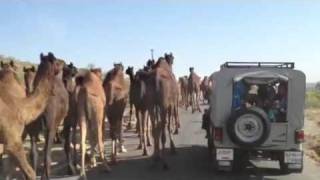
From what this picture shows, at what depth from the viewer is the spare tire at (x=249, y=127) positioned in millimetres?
14188

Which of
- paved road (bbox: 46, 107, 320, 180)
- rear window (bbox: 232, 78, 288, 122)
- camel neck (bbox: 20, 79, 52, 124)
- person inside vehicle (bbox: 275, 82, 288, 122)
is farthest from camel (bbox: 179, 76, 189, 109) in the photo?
camel neck (bbox: 20, 79, 52, 124)

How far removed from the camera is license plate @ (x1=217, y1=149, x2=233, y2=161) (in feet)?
48.2

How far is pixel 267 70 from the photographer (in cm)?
1463

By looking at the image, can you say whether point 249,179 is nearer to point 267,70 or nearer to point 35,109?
point 267,70

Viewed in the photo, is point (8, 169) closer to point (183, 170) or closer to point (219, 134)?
point (183, 170)

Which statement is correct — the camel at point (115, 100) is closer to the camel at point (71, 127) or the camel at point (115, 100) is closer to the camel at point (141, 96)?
the camel at point (141, 96)

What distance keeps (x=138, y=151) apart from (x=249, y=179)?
537cm

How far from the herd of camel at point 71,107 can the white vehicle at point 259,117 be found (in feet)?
6.39

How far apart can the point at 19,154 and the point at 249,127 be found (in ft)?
17.9

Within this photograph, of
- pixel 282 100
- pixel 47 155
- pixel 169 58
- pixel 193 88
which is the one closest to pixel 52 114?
pixel 47 155

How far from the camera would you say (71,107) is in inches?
608

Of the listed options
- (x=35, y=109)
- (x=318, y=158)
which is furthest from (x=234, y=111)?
(x=318, y=158)

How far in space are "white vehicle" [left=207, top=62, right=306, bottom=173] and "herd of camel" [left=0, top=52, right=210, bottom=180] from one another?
6.39 ft

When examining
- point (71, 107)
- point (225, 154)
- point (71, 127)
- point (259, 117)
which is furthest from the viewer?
point (71, 127)
